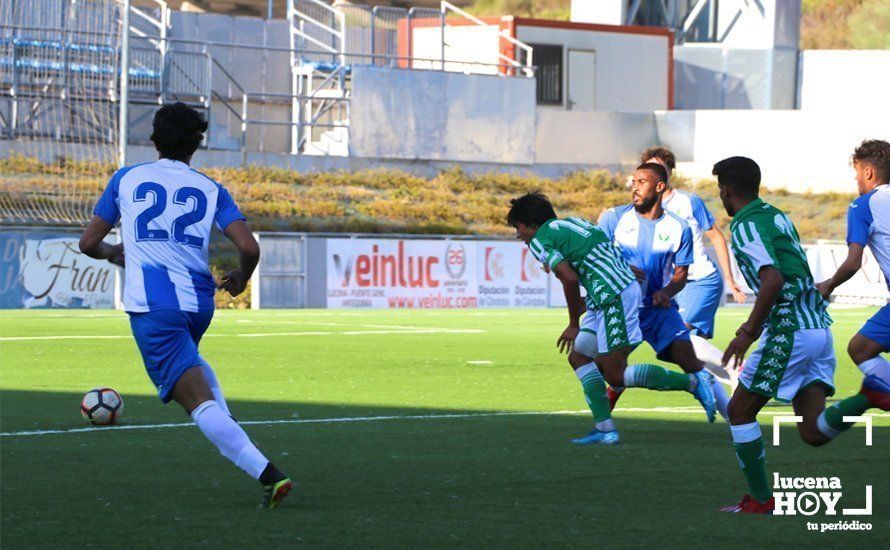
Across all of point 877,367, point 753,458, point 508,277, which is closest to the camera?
point 753,458

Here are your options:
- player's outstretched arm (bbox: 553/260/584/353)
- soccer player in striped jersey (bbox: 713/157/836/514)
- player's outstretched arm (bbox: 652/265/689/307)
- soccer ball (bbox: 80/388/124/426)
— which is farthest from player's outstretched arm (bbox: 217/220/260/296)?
player's outstretched arm (bbox: 652/265/689/307)

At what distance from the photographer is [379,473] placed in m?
8.42

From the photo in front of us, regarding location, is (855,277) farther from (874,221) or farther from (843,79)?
(874,221)

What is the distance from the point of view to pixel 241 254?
7262 mm

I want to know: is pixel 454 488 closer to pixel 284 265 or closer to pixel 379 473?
pixel 379 473

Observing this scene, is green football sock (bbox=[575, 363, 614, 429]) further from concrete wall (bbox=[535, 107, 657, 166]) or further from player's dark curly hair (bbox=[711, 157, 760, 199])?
concrete wall (bbox=[535, 107, 657, 166])

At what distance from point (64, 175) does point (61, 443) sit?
24688mm

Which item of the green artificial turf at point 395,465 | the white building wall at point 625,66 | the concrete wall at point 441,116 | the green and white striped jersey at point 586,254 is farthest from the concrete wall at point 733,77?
the green and white striped jersey at point 586,254

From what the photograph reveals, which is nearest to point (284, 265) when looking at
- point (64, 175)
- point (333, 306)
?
point (333, 306)

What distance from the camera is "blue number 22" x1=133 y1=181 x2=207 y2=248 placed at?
7.19m

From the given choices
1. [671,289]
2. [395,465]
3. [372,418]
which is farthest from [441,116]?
[395,465]

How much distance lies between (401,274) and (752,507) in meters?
23.6

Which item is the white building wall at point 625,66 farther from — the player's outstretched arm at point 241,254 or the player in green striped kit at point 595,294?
the player's outstretched arm at point 241,254

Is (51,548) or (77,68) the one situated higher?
(77,68)
